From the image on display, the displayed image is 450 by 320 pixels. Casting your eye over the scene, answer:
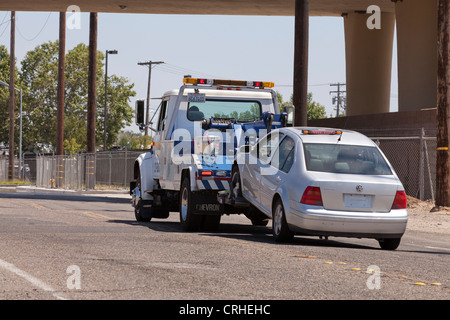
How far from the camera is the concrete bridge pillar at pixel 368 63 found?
40.2m

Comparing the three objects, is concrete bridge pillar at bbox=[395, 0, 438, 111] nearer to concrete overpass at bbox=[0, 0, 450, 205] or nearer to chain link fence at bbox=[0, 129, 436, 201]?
concrete overpass at bbox=[0, 0, 450, 205]

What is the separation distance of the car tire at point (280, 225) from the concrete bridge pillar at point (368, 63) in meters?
27.3

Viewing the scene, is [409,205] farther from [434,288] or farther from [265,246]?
[434,288]

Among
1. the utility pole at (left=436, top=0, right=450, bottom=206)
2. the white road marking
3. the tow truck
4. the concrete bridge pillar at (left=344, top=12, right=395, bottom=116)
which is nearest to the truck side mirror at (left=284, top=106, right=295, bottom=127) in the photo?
the tow truck

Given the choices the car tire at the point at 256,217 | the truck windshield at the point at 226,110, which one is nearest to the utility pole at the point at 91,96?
the car tire at the point at 256,217

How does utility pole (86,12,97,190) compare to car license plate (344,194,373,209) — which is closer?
car license plate (344,194,373,209)

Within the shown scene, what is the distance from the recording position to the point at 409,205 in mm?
25531

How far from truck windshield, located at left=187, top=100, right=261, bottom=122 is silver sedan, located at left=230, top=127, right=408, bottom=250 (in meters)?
3.02

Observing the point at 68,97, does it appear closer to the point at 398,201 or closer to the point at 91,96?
the point at 91,96

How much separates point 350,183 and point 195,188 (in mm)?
3398

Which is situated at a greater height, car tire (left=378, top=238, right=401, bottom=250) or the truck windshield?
the truck windshield

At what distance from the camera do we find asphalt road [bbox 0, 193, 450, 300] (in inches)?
334

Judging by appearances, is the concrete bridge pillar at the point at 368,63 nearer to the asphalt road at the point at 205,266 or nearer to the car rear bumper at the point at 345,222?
the asphalt road at the point at 205,266
